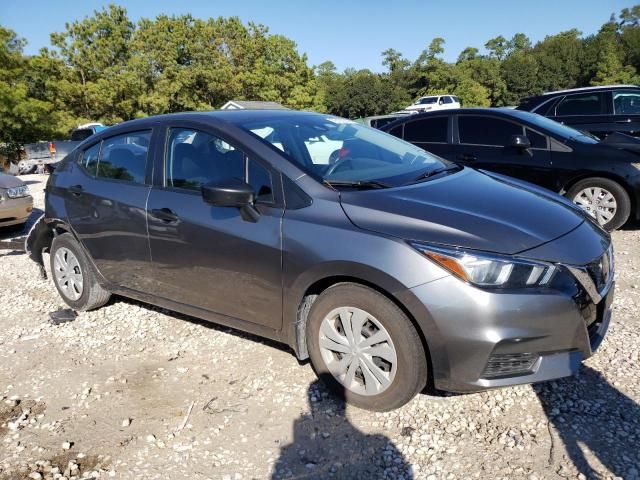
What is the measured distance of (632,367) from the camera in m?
3.12

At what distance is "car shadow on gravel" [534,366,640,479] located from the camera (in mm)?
2346

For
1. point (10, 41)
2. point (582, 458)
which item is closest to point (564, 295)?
point (582, 458)

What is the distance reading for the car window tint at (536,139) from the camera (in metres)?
6.39

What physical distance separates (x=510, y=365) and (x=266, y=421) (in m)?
1.33

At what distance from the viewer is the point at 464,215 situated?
2670 mm

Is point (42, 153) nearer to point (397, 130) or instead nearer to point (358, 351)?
point (397, 130)

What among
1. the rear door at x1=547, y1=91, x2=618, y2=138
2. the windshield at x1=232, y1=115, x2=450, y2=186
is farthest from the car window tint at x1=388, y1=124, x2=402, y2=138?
the windshield at x1=232, y1=115, x2=450, y2=186

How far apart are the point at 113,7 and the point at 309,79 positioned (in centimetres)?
1693

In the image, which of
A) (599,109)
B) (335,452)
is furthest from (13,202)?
(599,109)

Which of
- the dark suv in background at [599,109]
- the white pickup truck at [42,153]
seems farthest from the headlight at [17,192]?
the white pickup truck at [42,153]

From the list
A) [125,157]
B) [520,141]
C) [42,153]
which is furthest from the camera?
[42,153]

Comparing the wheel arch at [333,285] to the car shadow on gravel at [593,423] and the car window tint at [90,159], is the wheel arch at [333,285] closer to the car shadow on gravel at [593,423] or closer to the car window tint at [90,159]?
the car shadow on gravel at [593,423]

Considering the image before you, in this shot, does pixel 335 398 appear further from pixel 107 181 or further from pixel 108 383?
pixel 107 181

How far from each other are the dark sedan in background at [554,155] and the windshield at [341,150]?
223 centimetres
